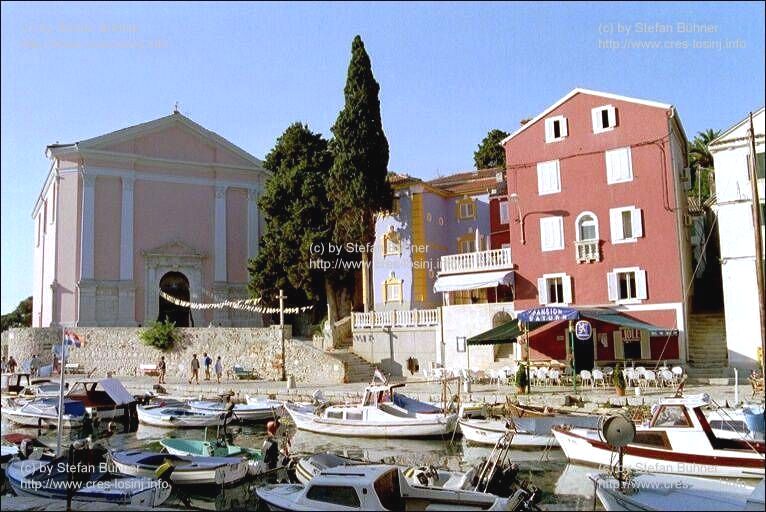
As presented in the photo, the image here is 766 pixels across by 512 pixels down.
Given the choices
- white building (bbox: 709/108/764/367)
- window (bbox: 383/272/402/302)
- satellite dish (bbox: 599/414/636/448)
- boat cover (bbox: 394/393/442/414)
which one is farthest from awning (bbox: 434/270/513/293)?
satellite dish (bbox: 599/414/636/448)

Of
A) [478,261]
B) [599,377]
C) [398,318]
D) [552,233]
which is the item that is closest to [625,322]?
[599,377]

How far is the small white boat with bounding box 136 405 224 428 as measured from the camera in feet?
79.3

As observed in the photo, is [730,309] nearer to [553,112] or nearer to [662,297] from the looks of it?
[662,297]

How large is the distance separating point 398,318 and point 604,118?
42.2 ft

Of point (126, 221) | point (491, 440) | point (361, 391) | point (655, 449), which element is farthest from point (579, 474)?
point (126, 221)

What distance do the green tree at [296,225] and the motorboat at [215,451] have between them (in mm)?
18956

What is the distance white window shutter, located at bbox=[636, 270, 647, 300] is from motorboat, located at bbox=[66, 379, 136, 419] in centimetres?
2044

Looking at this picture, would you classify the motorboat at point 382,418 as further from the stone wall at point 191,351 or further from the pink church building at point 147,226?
the pink church building at point 147,226

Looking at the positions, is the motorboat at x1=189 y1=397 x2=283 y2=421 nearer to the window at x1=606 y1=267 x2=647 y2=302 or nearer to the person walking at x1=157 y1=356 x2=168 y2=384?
the person walking at x1=157 y1=356 x2=168 y2=384

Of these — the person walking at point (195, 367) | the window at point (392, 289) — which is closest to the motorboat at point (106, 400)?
the person walking at point (195, 367)

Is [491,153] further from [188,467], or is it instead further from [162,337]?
[188,467]

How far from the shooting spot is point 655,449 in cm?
1473

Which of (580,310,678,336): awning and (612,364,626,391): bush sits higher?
(580,310,678,336): awning

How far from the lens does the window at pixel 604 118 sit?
2773 cm
